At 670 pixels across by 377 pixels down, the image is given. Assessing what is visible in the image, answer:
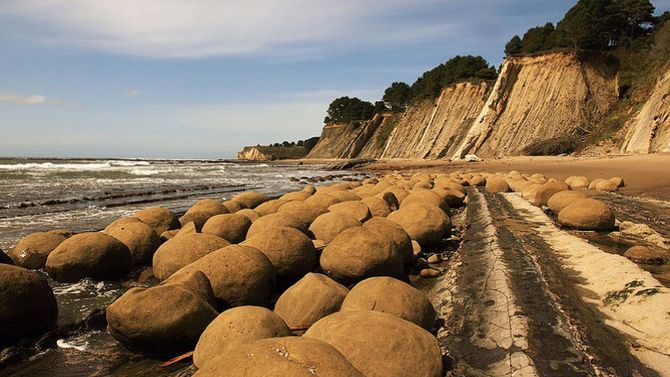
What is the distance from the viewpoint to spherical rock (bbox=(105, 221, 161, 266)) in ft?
23.9

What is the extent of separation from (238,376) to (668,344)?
12.0 ft

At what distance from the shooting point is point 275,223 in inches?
287

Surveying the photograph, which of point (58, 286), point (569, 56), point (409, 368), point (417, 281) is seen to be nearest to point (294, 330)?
point (409, 368)

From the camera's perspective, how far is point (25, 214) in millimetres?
15180

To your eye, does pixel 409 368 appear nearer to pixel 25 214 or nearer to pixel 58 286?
pixel 58 286

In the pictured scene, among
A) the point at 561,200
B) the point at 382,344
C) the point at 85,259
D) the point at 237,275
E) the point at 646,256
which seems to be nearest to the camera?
the point at 382,344

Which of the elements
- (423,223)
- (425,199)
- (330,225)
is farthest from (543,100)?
(330,225)

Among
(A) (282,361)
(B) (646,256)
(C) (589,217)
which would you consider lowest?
(B) (646,256)

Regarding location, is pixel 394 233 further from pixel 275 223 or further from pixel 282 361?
pixel 282 361

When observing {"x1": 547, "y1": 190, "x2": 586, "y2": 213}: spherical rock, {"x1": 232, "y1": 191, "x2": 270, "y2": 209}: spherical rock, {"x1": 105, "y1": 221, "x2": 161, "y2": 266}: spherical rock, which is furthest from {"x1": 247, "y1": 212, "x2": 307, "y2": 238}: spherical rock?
{"x1": 547, "y1": 190, "x2": 586, "y2": 213}: spherical rock

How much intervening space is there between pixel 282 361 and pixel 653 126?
33.0m

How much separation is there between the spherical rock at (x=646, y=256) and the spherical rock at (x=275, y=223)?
4.92 m

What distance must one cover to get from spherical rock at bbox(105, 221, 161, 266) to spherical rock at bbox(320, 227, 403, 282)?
11.3 feet

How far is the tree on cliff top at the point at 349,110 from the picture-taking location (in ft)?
336
